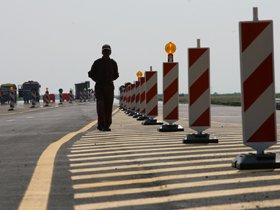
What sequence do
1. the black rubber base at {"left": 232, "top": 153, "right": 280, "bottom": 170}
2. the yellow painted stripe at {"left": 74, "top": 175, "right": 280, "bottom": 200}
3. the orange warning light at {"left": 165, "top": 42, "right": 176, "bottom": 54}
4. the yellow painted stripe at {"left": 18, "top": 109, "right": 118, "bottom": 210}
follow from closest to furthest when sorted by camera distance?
the yellow painted stripe at {"left": 18, "top": 109, "right": 118, "bottom": 210}, the yellow painted stripe at {"left": 74, "top": 175, "right": 280, "bottom": 200}, the black rubber base at {"left": 232, "top": 153, "right": 280, "bottom": 170}, the orange warning light at {"left": 165, "top": 42, "right": 176, "bottom": 54}

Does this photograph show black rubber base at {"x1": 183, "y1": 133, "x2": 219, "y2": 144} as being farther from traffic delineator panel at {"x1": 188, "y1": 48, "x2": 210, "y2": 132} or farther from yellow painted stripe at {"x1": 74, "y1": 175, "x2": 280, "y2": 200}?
yellow painted stripe at {"x1": 74, "y1": 175, "x2": 280, "y2": 200}

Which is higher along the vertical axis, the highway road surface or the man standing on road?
the man standing on road

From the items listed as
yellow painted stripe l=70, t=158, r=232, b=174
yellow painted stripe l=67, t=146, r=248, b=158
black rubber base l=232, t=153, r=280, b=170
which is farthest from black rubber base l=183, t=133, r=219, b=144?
black rubber base l=232, t=153, r=280, b=170

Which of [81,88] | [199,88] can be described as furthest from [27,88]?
[199,88]

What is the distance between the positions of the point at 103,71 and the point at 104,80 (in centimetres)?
21

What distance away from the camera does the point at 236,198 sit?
4.45 metres

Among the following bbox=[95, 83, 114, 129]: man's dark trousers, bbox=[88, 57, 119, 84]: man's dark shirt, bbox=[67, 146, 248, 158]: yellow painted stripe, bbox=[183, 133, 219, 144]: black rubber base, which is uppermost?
bbox=[88, 57, 119, 84]: man's dark shirt

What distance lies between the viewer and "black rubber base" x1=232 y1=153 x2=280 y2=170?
595 cm

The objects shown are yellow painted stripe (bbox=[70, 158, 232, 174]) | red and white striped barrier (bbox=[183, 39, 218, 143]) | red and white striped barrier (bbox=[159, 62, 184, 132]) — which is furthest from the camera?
red and white striped barrier (bbox=[159, 62, 184, 132])

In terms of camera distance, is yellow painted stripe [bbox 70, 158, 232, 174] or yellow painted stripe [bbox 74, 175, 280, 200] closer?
yellow painted stripe [bbox 74, 175, 280, 200]

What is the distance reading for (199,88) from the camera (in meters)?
9.46

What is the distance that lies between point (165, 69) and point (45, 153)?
16.5 feet

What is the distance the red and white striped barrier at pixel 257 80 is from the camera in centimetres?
631

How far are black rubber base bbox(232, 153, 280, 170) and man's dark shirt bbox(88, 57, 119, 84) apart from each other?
7.53 m
